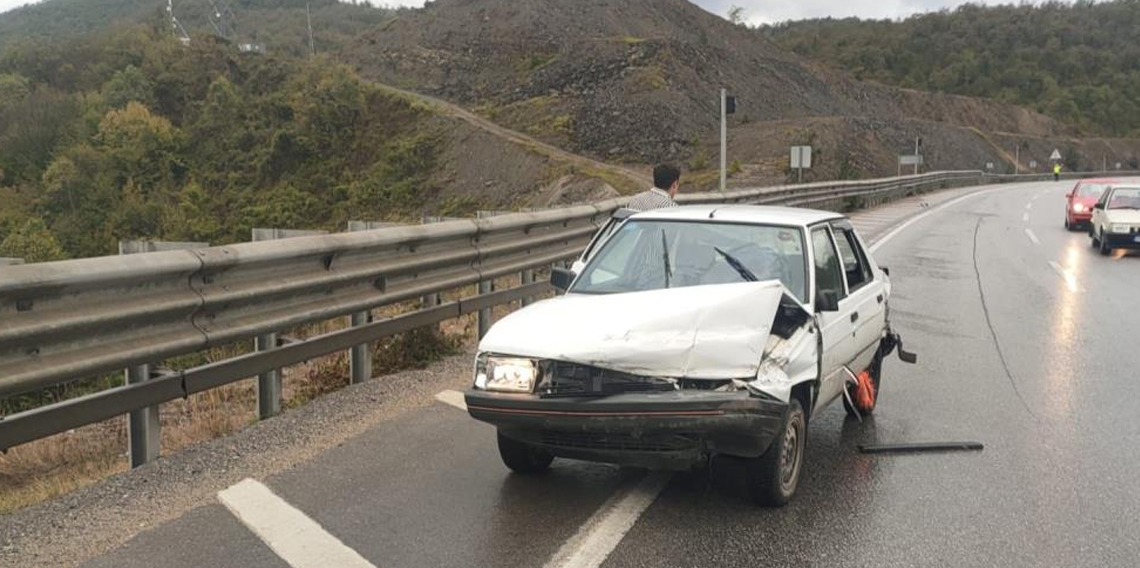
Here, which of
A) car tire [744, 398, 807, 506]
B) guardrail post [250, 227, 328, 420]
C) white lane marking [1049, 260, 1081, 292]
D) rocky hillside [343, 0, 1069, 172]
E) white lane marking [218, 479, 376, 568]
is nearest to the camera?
white lane marking [218, 479, 376, 568]

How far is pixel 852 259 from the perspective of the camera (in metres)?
6.56

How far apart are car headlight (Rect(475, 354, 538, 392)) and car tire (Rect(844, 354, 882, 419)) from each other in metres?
2.46

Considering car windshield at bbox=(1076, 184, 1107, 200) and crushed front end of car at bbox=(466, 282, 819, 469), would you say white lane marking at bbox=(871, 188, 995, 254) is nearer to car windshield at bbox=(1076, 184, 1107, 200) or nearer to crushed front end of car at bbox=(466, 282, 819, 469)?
car windshield at bbox=(1076, 184, 1107, 200)

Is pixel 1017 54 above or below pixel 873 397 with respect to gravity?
above

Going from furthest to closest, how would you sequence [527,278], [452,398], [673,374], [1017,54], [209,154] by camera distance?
[1017,54]
[209,154]
[527,278]
[452,398]
[673,374]

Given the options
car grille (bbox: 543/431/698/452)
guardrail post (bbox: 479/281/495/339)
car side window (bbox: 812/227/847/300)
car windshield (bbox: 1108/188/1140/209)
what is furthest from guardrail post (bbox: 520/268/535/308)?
car windshield (bbox: 1108/188/1140/209)

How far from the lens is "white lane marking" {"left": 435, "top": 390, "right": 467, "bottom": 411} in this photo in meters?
6.82

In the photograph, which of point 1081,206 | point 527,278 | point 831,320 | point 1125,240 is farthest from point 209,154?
point 831,320

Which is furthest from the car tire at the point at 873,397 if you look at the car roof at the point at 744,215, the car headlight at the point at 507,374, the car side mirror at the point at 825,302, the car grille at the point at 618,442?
the car headlight at the point at 507,374

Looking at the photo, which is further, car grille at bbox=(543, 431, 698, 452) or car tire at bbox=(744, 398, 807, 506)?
car tire at bbox=(744, 398, 807, 506)

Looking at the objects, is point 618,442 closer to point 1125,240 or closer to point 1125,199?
point 1125,240

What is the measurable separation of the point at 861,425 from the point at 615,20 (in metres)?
87.8

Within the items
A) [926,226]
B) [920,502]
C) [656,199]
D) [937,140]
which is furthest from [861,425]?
[937,140]

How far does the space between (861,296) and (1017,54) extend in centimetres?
17205
